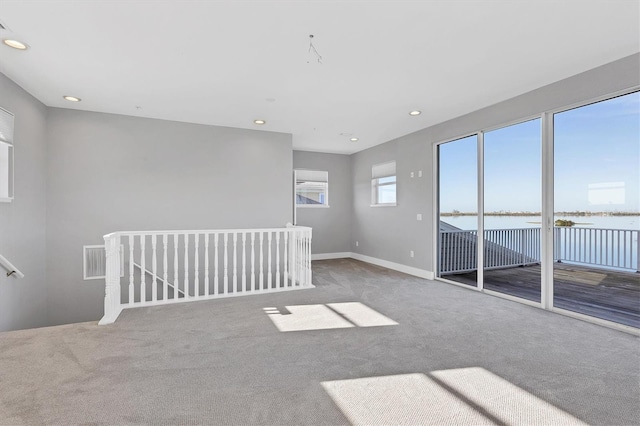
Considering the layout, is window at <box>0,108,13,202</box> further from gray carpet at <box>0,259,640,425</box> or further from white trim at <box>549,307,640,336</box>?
white trim at <box>549,307,640,336</box>

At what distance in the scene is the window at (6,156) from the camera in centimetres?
318

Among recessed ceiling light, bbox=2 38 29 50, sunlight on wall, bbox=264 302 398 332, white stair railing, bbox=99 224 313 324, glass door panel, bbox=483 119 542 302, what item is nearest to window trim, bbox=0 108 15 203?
recessed ceiling light, bbox=2 38 29 50

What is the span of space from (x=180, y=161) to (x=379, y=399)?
15.1 feet

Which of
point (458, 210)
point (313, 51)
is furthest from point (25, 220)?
point (458, 210)

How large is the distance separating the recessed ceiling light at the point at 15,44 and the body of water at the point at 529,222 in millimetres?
5569

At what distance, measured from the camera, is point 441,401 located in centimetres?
184

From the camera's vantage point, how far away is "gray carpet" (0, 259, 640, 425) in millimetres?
1721

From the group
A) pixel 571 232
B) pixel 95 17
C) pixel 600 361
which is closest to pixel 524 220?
pixel 571 232

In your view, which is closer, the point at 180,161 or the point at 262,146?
the point at 180,161

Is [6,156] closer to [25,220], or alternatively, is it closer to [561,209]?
[25,220]

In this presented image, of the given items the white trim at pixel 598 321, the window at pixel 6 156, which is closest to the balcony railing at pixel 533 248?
the white trim at pixel 598 321

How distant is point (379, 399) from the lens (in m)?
1.86

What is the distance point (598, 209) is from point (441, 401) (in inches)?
112

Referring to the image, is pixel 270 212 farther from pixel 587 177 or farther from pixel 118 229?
pixel 587 177
